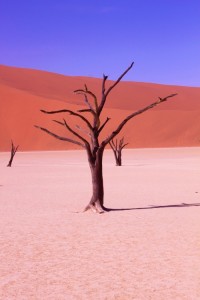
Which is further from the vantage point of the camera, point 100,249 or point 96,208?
point 96,208

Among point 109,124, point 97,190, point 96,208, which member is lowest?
point 96,208

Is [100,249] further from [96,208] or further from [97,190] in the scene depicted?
[97,190]

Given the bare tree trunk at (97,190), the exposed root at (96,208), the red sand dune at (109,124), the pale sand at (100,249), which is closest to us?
the pale sand at (100,249)

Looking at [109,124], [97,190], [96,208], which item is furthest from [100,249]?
[109,124]

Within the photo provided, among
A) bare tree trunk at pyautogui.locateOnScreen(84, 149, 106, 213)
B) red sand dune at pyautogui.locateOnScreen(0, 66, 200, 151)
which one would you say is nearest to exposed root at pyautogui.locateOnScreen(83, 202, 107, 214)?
bare tree trunk at pyautogui.locateOnScreen(84, 149, 106, 213)

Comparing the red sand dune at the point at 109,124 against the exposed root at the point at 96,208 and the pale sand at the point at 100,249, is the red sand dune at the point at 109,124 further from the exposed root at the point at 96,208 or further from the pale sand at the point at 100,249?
the pale sand at the point at 100,249

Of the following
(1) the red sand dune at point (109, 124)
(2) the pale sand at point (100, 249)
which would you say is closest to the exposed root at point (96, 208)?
(2) the pale sand at point (100, 249)

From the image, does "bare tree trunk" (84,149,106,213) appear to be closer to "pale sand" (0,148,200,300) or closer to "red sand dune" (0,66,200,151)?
"pale sand" (0,148,200,300)

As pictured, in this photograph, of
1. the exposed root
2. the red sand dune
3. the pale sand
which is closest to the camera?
the pale sand

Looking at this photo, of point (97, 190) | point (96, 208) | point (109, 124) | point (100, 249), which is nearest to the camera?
point (100, 249)

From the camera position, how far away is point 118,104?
353ft

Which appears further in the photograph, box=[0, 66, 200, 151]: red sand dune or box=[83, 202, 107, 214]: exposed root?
box=[0, 66, 200, 151]: red sand dune

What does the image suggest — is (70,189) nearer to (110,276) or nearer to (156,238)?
(156,238)

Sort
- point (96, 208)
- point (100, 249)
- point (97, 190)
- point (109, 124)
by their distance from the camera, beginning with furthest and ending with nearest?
1. point (109, 124)
2. point (97, 190)
3. point (96, 208)
4. point (100, 249)
